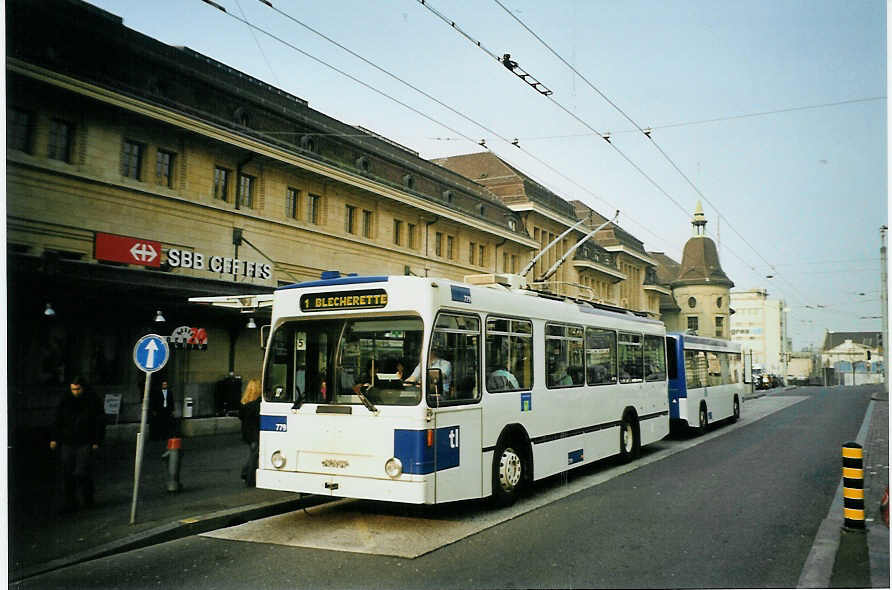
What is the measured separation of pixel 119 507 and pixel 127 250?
9.65 meters

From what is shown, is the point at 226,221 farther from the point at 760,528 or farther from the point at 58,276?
the point at 760,528

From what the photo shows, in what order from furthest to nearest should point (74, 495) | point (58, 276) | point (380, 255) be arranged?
point (380, 255), point (58, 276), point (74, 495)

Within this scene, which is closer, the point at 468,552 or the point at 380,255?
the point at 468,552

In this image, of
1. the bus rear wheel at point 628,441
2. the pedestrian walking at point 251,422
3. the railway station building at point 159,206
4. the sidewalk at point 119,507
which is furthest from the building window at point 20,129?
the bus rear wheel at point 628,441

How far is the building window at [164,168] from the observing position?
1961cm

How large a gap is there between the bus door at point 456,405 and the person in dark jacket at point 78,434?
4542mm

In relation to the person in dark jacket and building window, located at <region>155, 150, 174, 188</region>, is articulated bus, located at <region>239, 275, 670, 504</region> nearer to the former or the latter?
the person in dark jacket

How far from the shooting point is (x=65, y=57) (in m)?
16.4

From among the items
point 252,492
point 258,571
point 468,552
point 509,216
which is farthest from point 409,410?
point 509,216

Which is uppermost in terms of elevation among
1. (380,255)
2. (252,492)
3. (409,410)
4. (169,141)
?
(169,141)

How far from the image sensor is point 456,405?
8727mm

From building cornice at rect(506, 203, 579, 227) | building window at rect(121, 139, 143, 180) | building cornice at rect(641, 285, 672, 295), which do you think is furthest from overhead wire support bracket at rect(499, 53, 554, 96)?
Result: building cornice at rect(641, 285, 672, 295)

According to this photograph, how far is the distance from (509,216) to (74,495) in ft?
104

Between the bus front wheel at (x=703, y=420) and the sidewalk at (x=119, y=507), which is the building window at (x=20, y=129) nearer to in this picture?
the sidewalk at (x=119, y=507)
